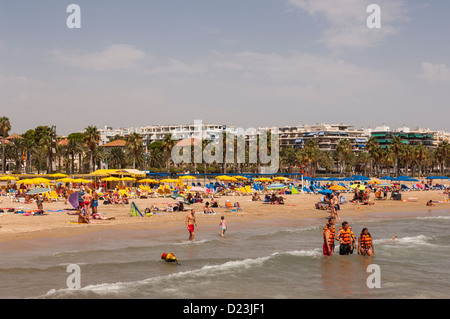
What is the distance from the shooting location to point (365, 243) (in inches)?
569

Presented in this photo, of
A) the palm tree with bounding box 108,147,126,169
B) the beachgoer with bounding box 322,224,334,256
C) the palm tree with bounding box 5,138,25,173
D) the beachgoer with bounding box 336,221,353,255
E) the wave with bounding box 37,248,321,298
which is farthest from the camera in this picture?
the palm tree with bounding box 108,147,126,169

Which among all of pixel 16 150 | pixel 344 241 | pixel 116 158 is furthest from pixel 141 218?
pixel 16 150

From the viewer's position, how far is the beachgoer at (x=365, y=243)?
14.4m

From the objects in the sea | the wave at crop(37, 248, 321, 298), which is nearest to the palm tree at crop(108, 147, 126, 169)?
the sea

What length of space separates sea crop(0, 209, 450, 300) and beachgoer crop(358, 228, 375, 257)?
214mm

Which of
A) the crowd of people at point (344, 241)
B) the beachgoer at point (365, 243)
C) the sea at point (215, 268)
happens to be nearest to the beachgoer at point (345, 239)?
the crowd of people at point (344, 241)

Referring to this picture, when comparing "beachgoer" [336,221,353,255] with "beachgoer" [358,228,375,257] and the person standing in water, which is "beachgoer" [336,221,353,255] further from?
"beachgoer" [358,228,375,257]

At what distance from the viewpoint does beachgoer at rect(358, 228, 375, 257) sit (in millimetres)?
14399

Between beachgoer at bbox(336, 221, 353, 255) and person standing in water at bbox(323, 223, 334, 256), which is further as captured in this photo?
beachgoer at bbox(336, 221, 353, 255)

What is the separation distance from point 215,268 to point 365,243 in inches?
208
